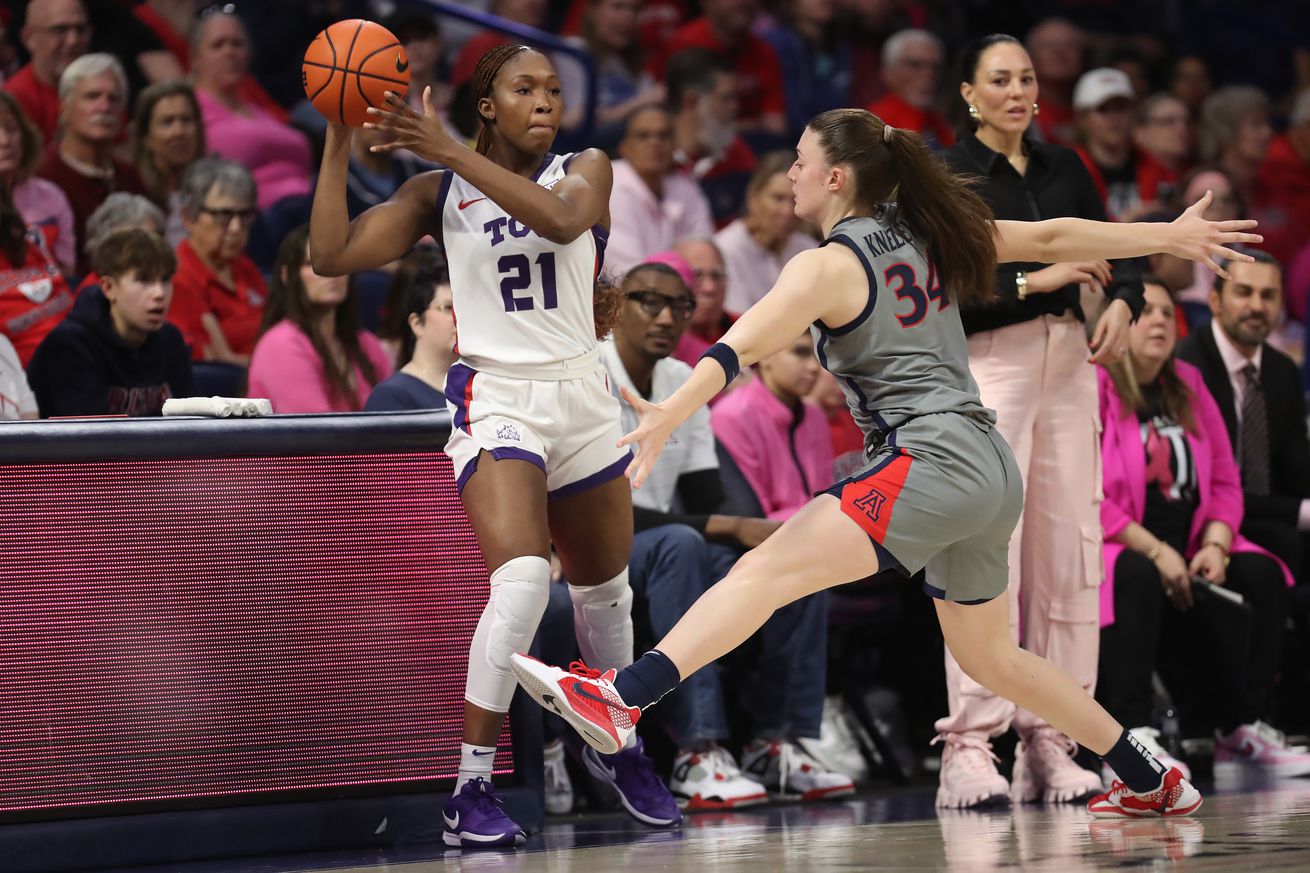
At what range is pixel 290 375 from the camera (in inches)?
247

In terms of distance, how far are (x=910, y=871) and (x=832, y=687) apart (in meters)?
3.01

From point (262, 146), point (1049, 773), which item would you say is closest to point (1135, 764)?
point (1049, 773)

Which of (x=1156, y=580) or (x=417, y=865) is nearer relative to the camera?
→ (x=417, y=865)

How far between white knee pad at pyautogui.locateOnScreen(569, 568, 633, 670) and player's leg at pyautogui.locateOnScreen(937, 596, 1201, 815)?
90 centimetres

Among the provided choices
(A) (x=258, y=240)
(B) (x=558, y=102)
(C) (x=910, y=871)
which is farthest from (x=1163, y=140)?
(C) (x=910, y=871)

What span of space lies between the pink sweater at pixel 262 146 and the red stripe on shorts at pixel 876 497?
429cm

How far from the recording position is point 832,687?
6633 mm

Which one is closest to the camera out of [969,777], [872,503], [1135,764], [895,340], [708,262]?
[872,503]

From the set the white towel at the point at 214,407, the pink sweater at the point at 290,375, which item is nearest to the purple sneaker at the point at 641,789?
the white towel at the point at 214,407

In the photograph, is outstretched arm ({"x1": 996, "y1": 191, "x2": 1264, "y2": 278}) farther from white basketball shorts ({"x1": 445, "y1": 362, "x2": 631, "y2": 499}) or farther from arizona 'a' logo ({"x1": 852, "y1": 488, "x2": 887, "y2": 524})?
white basketball shorts ({"x1": 445, "y1": 362, "x2": 631, "y2": 499})

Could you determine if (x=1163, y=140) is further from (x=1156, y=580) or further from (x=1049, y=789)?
(x=1049, y=789)

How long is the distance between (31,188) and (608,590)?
11.0 ft

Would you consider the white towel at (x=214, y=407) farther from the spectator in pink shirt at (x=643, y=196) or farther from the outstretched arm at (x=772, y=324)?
the spectator in pink shirt at (x=643, y=196)

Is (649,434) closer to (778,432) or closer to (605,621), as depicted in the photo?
(605,621)
